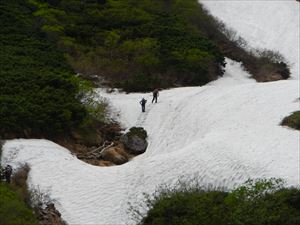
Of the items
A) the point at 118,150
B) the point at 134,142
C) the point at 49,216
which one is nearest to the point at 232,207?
the point at 49,216

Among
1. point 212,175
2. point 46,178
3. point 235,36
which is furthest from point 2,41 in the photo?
point 235,36

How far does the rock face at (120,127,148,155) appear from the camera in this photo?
3103cm

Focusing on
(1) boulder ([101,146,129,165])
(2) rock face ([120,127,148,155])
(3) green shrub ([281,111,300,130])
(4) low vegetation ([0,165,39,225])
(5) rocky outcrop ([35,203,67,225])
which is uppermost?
(3) green shrub ([281,111,300,130])

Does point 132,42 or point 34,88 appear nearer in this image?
point 34,88

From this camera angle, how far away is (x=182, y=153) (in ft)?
86.4

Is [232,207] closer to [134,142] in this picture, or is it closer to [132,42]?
[134,142]

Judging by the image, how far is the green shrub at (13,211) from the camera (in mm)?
18250

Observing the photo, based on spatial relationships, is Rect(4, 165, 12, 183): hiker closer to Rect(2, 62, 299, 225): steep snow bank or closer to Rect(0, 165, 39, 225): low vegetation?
Rect(0, 165, 39, 225): low vegetation

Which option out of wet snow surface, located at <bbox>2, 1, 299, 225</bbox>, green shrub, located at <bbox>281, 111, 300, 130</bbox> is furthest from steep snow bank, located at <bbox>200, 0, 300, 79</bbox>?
green shrub, located at <bbox>281, 111, 300, 130</bbox>

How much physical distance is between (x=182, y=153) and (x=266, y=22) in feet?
133

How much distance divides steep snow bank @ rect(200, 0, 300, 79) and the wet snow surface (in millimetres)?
21434


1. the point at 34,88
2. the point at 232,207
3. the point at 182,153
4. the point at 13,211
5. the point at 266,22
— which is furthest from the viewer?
the point at 266,22

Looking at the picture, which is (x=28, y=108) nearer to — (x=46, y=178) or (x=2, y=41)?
(x=46, y=178)

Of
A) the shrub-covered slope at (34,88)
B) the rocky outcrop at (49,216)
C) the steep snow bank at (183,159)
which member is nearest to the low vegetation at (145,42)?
the shrub-covered slope at (34,88)
